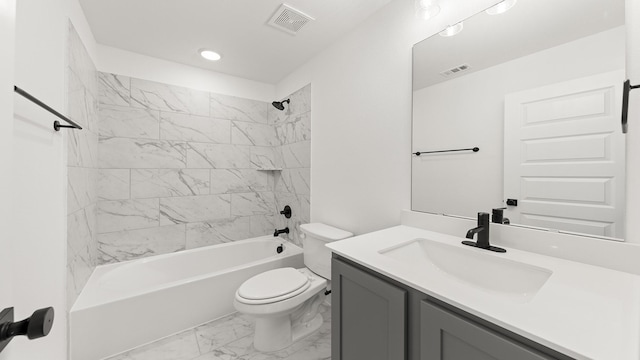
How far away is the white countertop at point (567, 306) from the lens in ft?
1.51

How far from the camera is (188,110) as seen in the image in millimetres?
2439

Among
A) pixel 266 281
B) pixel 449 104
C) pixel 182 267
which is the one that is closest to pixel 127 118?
pixel 182 267

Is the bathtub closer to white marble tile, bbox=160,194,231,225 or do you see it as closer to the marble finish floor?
the marble finish floor

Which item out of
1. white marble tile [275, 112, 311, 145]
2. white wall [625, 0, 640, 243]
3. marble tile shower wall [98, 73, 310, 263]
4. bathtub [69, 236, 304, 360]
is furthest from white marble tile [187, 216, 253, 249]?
white wall [625, 0, 640, 243]

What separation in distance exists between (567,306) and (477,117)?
884 millimetres

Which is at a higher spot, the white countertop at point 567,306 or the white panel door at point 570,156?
the white panel door at point 570,156

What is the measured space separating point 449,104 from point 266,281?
5.29ft

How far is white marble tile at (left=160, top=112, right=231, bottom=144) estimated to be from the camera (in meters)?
2.34

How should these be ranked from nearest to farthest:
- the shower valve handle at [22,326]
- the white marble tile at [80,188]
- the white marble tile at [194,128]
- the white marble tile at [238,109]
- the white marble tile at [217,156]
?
the shower valve handle at [22,326] < the white marble tile at [80,188] < the white marble tile at [194,128] < the white marble tile at [217,156] < the white marble tile at [238,109]

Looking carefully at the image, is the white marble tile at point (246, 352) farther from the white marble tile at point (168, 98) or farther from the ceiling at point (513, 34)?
the white marble tile at point (168, 98)

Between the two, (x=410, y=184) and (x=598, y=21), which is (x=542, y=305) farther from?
(x=598, y=21)

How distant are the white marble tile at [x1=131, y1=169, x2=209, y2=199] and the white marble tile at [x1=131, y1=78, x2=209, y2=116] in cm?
63

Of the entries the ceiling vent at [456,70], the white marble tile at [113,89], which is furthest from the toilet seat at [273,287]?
the white marble tile at [113,89]

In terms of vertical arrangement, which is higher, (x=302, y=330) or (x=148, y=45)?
(x=148, y=45)
